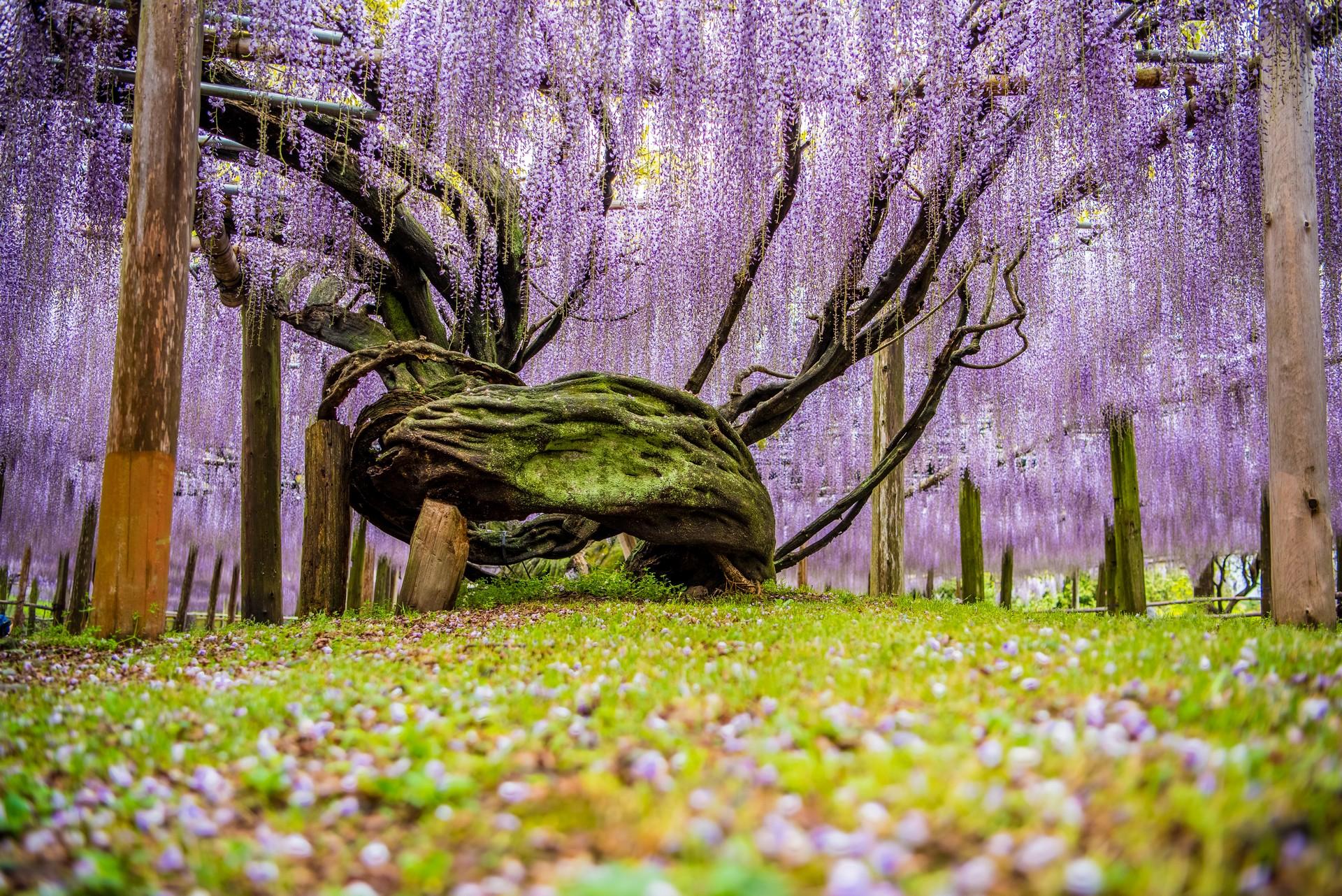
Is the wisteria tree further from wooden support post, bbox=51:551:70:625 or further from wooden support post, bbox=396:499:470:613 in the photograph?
wooden support post, bbox=51:551:70:625

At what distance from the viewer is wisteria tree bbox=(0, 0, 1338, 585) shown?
17.4ft

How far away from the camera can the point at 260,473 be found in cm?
632

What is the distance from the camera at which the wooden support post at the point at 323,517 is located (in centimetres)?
543

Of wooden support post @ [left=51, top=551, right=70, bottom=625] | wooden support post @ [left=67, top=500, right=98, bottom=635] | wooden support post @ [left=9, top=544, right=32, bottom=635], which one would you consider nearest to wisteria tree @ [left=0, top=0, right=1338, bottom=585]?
wooden support post @ [left=67, top=500, right=98, bottom=635]

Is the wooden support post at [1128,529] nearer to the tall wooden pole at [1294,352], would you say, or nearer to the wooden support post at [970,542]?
the wooden support post at [970,542]

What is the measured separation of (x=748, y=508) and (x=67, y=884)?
4.93 meters

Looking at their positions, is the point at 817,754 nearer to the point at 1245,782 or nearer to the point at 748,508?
the point at 1245,782

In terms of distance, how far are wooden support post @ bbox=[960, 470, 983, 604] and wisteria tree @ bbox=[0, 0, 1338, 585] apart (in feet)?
7.72

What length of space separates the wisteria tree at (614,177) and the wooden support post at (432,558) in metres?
0.14

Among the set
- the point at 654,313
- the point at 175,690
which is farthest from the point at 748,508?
the point at 175,690

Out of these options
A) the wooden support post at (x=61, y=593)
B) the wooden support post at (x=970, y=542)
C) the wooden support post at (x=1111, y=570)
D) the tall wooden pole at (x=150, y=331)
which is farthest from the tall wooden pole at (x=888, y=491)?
the wooden support post at (x=61, y=593)

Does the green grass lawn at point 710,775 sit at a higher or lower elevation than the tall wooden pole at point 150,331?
lower

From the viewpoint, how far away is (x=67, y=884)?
1221mm

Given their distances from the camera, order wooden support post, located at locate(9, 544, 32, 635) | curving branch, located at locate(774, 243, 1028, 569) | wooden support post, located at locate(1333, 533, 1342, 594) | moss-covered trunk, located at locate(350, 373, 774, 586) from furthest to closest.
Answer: wooden support post, located at locate(9, 544, 32, 635) → wooden support post, located at locate(1333, 533, 1342, 594) → curving branch, located at locate(774, 243, 1028, 569) → moss-covered trunk, located at locate(350, 373, 774, 586)
